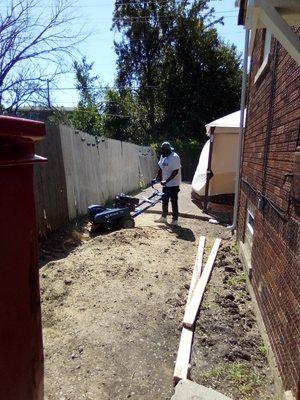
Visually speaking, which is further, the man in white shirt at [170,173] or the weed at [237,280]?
the man in white shirt at [170,173]

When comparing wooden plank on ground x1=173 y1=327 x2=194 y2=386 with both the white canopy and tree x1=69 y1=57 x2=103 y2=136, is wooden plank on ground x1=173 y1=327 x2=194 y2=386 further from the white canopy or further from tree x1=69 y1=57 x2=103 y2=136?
tree x1=69 y1=57 x2=103 y2=136

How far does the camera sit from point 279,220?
3740mm

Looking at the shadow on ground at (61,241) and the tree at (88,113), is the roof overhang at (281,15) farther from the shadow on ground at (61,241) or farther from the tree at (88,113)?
the tree at (88,113)

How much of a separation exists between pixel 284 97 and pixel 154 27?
30751 millimetres

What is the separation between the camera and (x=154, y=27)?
104ft

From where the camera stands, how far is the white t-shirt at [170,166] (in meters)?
8.91

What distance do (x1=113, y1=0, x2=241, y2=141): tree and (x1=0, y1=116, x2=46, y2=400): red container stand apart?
2897cm

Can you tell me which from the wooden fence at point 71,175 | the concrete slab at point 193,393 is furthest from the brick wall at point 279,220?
the wooden fence at point 71,175

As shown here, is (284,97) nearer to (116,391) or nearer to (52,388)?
(116,391)

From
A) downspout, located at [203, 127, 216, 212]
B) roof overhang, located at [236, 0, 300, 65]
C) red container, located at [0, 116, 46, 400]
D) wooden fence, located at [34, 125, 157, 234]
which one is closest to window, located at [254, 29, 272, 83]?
roof overhang, located at [236, 0, 300, 65]

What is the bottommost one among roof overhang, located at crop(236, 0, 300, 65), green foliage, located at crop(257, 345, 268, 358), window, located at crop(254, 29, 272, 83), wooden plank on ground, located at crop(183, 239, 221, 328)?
green foliage, located at crop(257, 345, 268, 358)

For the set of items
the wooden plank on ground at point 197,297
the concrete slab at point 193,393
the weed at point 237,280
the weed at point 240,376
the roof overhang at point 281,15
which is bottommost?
the weed at point 237,280

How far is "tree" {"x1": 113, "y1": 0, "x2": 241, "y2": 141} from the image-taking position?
29.6 metres

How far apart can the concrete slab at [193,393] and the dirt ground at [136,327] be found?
0.26 meters
